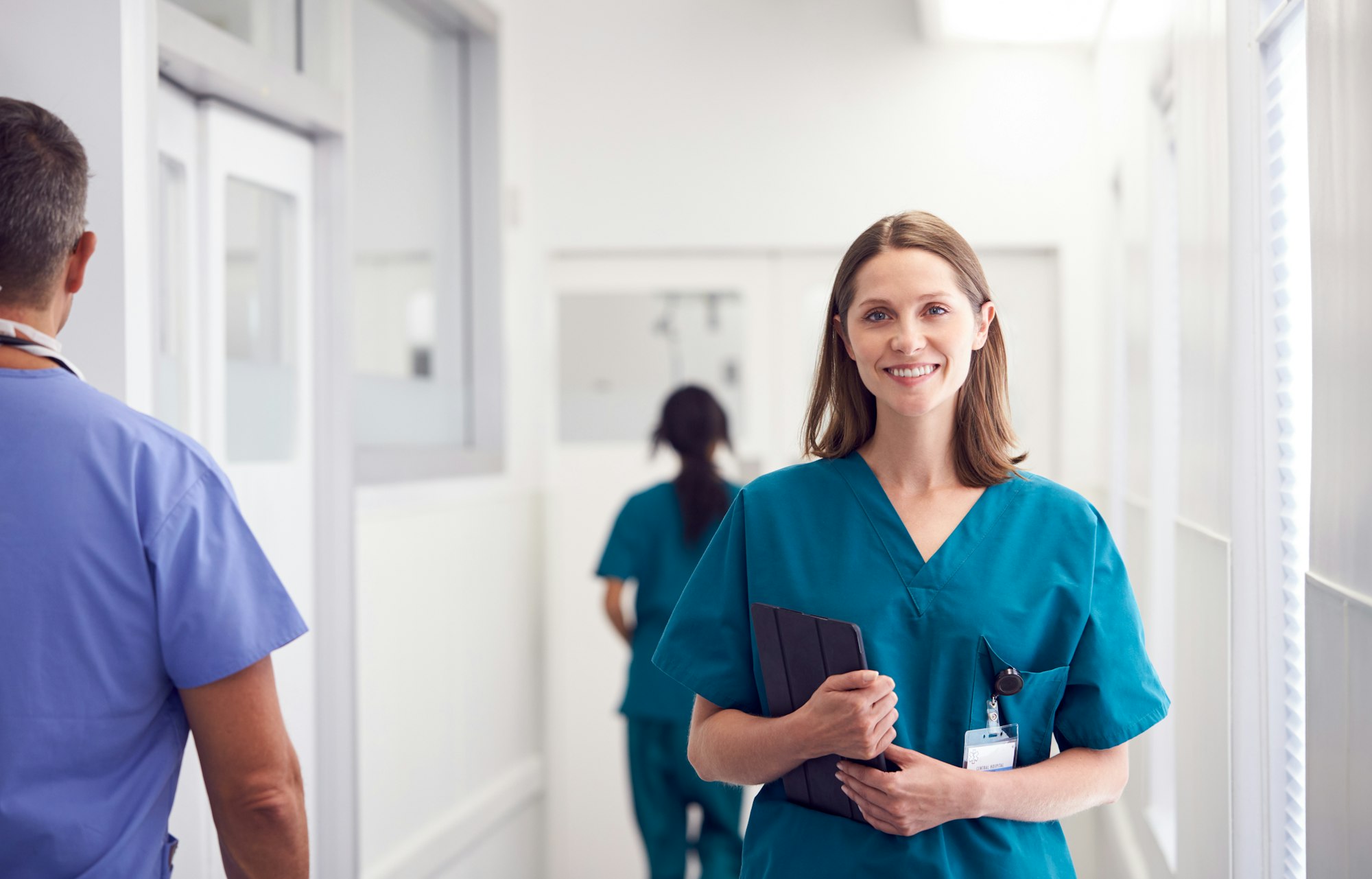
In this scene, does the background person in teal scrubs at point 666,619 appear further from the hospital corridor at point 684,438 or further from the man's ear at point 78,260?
the man's ear at point 78,260

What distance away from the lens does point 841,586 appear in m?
1.31

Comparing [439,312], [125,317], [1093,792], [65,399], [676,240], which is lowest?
[1093,792]

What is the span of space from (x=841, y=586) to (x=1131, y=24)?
2115mm

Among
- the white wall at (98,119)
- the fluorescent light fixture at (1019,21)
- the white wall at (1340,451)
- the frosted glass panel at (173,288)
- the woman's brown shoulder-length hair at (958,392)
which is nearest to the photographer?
the white wall at (1340,451)

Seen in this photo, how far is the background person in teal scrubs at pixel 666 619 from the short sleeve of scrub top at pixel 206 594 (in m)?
1.89

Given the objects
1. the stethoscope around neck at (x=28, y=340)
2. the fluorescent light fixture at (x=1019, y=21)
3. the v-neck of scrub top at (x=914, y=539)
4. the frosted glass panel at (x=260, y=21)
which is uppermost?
the fluorescent light fixture at (x=1019, y=21)

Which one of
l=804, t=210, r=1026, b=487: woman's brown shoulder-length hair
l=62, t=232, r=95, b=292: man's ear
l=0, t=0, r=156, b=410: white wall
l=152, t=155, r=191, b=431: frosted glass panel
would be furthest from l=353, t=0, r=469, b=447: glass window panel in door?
l=804, t=210, r=1026, b=487: woman's brown shoulder-length hair

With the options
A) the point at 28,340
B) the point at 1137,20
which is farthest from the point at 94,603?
the point at 1137,20

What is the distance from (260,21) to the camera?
2.36 meters

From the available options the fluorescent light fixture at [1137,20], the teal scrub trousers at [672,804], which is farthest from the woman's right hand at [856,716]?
the teal scrub trousers at [672,804]

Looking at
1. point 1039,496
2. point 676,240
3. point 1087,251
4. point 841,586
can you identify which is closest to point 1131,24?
point 1087,251

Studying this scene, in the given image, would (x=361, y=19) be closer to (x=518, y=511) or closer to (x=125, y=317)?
(x=518, y=511)

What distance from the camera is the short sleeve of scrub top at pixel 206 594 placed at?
3.92 feet

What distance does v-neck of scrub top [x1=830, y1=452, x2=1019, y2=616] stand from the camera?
4.24ft
